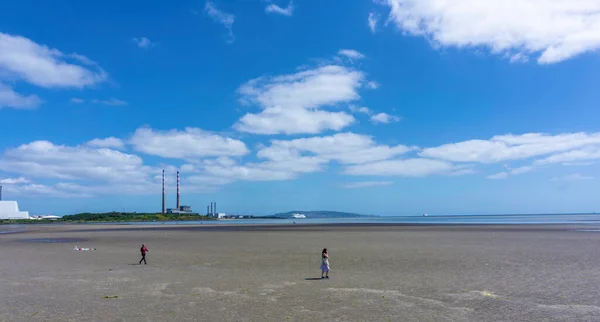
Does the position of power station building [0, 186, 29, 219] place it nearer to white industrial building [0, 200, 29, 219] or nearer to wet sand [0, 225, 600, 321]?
white industrial building [0, 200, 29, 219]

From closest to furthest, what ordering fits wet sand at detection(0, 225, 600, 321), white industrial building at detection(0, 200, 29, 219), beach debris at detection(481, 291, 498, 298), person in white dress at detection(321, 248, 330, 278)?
wet sand at detection(0, 225, 600, 321) → beach debris at detection(481, 291, 498, 298) → person in white dress at detection(321, 248, 330, 278) → white industrial building at detection(0, 200, 29, 219)

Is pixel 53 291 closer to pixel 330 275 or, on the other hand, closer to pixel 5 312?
pixel 5 312

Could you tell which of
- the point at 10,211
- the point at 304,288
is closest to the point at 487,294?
the point at 304,288

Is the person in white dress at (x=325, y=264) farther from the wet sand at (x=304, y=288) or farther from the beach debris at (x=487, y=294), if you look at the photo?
the beach debris at (x=487, y=294)

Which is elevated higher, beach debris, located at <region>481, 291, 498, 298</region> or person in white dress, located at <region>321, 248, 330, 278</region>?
person in white dress, located at <region>321, 248, 330, 278</region>

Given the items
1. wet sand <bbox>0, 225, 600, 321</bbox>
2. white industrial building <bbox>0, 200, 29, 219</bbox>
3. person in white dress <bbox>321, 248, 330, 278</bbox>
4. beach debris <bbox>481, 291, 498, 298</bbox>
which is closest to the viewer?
wet sand <bbox>0, 225, 600, 321</bbox>

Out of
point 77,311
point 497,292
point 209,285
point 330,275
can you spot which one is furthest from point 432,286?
point 77,311

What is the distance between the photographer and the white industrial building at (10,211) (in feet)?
607

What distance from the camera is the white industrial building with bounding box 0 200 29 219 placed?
185038 millimetres

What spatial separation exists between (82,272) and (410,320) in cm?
1983

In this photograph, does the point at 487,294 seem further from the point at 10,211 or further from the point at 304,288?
the point at 10,211

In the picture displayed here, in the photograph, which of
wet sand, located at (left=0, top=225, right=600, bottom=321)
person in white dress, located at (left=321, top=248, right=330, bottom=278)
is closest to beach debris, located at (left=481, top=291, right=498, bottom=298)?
wet sand, located at (left=0, top=225, right=600, bottom=321)

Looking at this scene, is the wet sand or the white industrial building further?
the white industrial building

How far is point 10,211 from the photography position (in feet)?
616
